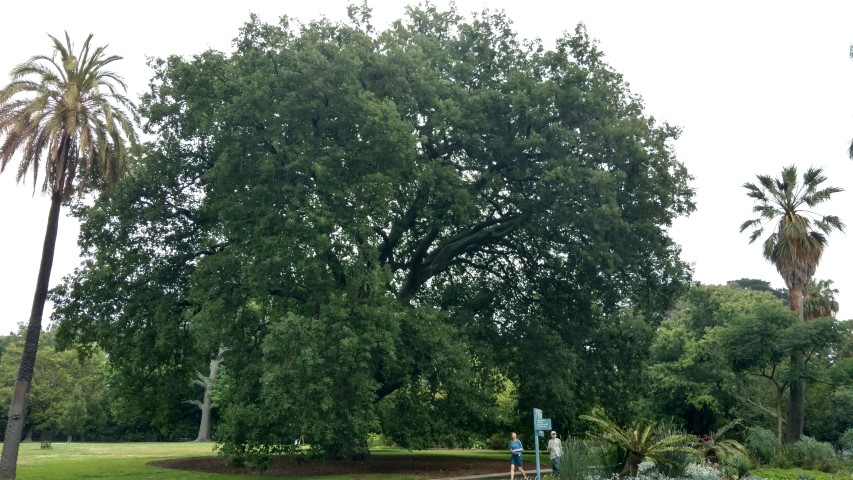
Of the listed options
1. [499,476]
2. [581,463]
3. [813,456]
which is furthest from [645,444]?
[813,456]

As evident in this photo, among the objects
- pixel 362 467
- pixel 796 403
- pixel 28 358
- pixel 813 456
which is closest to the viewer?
pixel 28 358

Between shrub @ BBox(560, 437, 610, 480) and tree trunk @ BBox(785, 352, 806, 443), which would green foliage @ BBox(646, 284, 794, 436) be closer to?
tree trunk @ BBox(785, 352, 806, 443)

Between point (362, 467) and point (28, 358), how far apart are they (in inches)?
495

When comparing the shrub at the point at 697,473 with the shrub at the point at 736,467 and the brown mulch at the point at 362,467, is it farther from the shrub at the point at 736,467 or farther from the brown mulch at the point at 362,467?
the brown mulch at the point at 362,467

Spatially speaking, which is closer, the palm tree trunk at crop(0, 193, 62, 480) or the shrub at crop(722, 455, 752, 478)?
the shrub at crop(722, 455, 752, 478)

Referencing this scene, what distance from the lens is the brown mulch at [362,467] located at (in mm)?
26359

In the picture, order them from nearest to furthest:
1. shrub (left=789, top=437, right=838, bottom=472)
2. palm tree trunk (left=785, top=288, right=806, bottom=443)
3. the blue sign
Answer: the blue sign < shrub (left=789, top=437, right=838, bottom=472) < palm tree trunk (left=785, top=288, right=806, bottom=443)

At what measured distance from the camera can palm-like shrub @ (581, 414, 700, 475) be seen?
653 inches

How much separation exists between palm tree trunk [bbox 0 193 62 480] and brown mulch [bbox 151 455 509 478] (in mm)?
6738

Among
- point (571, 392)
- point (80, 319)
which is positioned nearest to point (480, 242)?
point (571, 392)

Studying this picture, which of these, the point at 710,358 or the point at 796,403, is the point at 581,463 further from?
the point at 710,358

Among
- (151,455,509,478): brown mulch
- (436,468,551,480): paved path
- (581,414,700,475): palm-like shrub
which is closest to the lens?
(581,414,700,475): palm-like shrub

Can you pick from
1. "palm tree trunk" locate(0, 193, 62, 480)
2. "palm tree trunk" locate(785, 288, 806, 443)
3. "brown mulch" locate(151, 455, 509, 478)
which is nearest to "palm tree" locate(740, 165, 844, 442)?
"palm tree trunk" locate(785, 288, 806, 443)

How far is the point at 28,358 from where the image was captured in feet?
78.9
